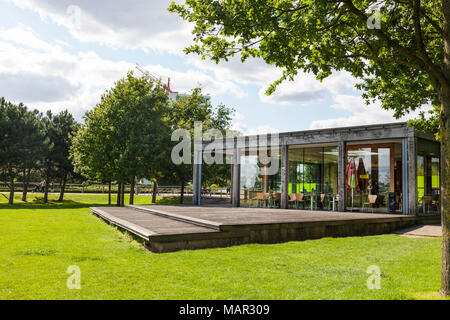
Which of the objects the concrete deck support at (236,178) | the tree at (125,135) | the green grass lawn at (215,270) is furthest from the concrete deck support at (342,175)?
the tree at (125,135)

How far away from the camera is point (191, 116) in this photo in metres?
37.8

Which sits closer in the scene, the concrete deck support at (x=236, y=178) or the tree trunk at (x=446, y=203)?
the tree trunk at (x=446, y=203)

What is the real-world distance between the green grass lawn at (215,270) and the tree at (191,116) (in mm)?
20862

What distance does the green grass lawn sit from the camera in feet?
15.3

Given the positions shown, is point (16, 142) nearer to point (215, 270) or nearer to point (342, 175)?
point (342, 175)

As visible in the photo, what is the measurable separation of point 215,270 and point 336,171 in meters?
13.8

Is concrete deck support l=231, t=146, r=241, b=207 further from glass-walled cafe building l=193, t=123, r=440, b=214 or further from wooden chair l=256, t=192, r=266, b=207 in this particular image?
wooden chair l=256, t=192, r=266, b=207

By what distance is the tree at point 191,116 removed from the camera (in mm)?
30047

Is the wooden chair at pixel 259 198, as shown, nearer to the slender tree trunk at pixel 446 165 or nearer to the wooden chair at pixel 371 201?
the wooden chair at pixel 371 201

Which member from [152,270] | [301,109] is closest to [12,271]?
[152,270]

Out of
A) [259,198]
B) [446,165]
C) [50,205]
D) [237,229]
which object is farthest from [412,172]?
[50,205]

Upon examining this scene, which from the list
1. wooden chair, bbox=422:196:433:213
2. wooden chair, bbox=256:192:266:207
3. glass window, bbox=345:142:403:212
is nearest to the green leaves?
wooden chair, bbox=422:196:433:213

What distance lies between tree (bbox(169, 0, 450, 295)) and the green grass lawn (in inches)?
55.9
